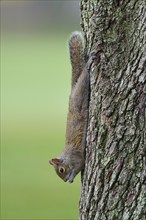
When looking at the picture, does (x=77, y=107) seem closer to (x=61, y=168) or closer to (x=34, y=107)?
(x=61, y=168)

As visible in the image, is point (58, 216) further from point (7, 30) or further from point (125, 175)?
point (7, 30)

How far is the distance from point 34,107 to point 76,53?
31.3 feet

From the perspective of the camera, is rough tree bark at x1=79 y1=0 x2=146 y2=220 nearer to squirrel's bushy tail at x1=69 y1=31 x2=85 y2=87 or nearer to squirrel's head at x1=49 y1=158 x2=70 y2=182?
squirrel's bushy tail at x1=69 y1=31 x2=85 y2=87

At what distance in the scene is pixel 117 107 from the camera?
2.99 m

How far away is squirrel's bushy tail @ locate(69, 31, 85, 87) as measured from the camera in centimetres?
336

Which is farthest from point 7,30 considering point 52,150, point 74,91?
point 74,91

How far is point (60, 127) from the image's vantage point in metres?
10.8

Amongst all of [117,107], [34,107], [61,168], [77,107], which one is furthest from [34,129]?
[117,107]

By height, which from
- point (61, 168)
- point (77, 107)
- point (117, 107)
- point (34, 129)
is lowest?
point (34, 129)

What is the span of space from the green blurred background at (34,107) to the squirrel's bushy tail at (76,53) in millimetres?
3639

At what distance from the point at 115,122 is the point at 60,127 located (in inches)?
309

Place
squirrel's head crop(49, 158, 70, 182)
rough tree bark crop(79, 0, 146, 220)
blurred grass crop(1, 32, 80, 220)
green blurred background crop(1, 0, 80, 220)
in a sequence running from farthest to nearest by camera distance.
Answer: green blurred background crop(1, 0, 80, 220), blurred grass crop(1, 32, 80, 220), squirrel's head crop(49, 158, 70, 182), rough tree bark crop(79, 0, 146, 220)

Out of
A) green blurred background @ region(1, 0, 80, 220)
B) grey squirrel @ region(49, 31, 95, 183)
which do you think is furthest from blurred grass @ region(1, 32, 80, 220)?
grey squirrel @ region(49, 31, 95, 183)

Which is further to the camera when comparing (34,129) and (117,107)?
(34,129)
